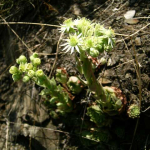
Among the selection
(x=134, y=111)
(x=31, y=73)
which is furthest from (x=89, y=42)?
(x=134, y=111)

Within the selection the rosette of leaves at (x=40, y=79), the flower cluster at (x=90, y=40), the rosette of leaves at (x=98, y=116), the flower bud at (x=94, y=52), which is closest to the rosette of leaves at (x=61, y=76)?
the rosette of leaves at (x=40, y=79)

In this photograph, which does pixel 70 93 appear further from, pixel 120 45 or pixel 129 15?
pixel 129 15

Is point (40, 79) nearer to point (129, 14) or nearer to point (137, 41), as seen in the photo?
point (137, 41)

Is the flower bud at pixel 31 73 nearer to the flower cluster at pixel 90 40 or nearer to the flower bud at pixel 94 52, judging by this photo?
the flower cluster at pixel 90 40

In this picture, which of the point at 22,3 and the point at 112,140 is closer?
the point at 112,140

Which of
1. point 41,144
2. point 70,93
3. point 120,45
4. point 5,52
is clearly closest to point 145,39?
point 120,45

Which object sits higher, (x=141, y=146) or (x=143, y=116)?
(x=143, y=116)

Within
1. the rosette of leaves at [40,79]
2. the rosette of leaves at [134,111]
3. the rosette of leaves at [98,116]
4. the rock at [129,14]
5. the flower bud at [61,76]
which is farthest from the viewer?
the rock at [129,14]
